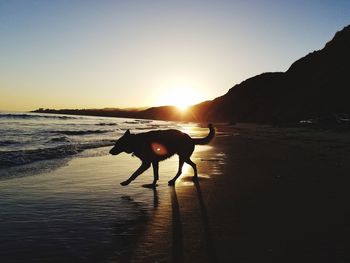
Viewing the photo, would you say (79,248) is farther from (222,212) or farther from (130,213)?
(222,212)

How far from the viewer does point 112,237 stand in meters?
4.88

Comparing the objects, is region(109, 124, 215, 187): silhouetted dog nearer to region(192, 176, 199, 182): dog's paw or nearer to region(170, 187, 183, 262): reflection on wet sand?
region(192, 176, 199, 182): dog's paw

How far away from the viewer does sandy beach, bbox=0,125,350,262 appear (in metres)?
4.32

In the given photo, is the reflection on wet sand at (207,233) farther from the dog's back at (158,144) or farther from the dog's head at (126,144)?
the dog's head at (126,144)

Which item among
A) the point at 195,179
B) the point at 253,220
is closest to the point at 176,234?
the point at 253,220

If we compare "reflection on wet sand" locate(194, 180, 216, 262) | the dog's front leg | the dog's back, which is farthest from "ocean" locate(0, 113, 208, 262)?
the dog's back

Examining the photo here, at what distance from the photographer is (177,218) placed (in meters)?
5.92

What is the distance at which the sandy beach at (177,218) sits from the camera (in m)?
4.32

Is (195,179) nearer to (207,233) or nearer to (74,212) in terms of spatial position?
(74,212)

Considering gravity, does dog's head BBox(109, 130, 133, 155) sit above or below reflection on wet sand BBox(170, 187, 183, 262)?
above

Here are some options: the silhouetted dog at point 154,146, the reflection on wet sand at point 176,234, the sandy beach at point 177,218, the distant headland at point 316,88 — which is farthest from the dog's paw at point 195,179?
the distant headland at point 316,88

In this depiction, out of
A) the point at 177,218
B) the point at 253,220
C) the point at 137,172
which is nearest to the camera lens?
the point at 253,220

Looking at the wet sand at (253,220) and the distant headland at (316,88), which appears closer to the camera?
the wet sand at (253,220)

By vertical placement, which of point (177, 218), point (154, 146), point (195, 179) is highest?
point (154, 146)
